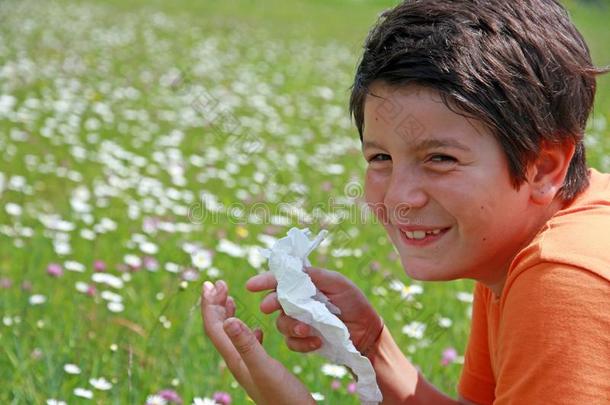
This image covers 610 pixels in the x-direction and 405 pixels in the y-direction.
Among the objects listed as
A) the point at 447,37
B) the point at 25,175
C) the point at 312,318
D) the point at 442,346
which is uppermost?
the point at 447,37

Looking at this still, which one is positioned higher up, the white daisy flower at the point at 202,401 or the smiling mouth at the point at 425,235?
the smiling mouth at the point at 425,235

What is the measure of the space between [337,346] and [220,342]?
0.66ft

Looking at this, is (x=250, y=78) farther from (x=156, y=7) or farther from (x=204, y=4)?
(x=204, y=4)

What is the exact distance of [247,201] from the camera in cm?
370

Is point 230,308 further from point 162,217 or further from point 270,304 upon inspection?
point 162,217

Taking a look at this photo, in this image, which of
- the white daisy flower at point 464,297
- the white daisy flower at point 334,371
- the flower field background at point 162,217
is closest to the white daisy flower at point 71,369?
the flower field background at point 162,217

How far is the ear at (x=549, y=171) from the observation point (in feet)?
4.53

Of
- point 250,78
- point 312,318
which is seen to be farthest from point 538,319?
point 250,78

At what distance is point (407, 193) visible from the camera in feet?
4.47

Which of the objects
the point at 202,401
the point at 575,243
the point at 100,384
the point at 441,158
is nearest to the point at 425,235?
the point at 441,158

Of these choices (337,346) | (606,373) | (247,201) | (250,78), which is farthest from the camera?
(250,78)

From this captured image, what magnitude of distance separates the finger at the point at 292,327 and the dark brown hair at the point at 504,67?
39 centimetres

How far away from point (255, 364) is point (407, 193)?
1.19 feet

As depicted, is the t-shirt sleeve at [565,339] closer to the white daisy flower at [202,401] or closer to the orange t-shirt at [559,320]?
the orange t-shirt at [559,320]
